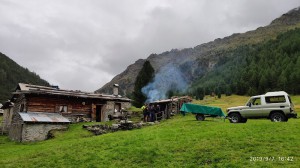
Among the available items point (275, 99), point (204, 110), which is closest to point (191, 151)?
→ point (275, 99)

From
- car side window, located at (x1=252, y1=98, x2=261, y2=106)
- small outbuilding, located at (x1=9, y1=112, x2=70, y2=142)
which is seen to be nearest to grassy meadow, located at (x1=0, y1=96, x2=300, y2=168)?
car side window, located at (x1=252, y1=98, x2=261, y2=106)

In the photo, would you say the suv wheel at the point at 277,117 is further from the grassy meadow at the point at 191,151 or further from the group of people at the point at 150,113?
the group of people at the point at 150,113

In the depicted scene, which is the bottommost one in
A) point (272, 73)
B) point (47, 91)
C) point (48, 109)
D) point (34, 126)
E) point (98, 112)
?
point (34, 126)

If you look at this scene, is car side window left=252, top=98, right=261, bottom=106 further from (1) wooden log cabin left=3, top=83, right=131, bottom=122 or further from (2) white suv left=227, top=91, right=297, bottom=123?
(1) wooden log cabin left=3, top=83, right=131, bottom=122

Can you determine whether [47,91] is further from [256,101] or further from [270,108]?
[270,108]

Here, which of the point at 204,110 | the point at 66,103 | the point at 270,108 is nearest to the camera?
the point at 270,108

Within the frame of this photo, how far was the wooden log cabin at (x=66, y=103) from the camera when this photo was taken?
1469 inches

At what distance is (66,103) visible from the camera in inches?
1610

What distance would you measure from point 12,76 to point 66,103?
13340 cm

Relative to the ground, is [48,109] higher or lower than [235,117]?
higher

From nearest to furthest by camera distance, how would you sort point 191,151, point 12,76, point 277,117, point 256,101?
point 191,151
point 277,117
point 256,101
point 12,76

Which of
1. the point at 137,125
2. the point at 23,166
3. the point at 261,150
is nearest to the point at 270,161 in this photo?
the point at 261,150

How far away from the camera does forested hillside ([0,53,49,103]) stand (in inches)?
5787

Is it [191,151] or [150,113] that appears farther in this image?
[150,113]
